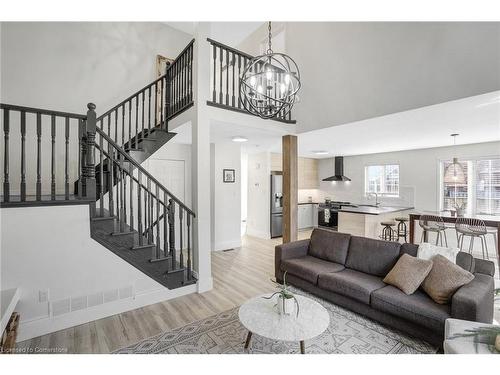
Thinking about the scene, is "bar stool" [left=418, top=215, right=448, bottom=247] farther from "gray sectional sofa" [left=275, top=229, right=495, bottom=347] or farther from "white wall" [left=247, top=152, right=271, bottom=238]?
"white wall" [left=247, top=152, right=271, bottom=238]

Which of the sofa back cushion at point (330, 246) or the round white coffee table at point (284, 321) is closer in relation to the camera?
the round white coffee table at point (284, 321)

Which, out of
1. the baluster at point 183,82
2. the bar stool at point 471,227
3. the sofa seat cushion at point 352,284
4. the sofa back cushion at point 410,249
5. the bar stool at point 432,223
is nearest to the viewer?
the sofa seat cushion at point 352,284

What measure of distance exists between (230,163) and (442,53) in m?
4.06

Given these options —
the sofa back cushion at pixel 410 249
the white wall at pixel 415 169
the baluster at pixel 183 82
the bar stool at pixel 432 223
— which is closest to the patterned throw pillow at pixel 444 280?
the sofa back cushion at pixel 410 249

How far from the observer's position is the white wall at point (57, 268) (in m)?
2.29

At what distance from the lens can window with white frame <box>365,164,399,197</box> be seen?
6.74 metres

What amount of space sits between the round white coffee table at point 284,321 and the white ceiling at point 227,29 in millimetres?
5422

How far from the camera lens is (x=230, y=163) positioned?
565 cm

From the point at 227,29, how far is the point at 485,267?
6132 millimetres

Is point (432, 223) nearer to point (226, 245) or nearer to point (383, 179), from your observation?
point (383, 179)

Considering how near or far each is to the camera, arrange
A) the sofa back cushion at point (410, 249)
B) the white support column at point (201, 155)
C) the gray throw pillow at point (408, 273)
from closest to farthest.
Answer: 1. the gray throw pillow at point (408, 273)
2. the sofa back cushion at point (410, 249)
3. the white support column at point (201, 155)

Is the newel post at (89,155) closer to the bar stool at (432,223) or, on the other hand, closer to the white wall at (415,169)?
the bar stool at (432,223)
